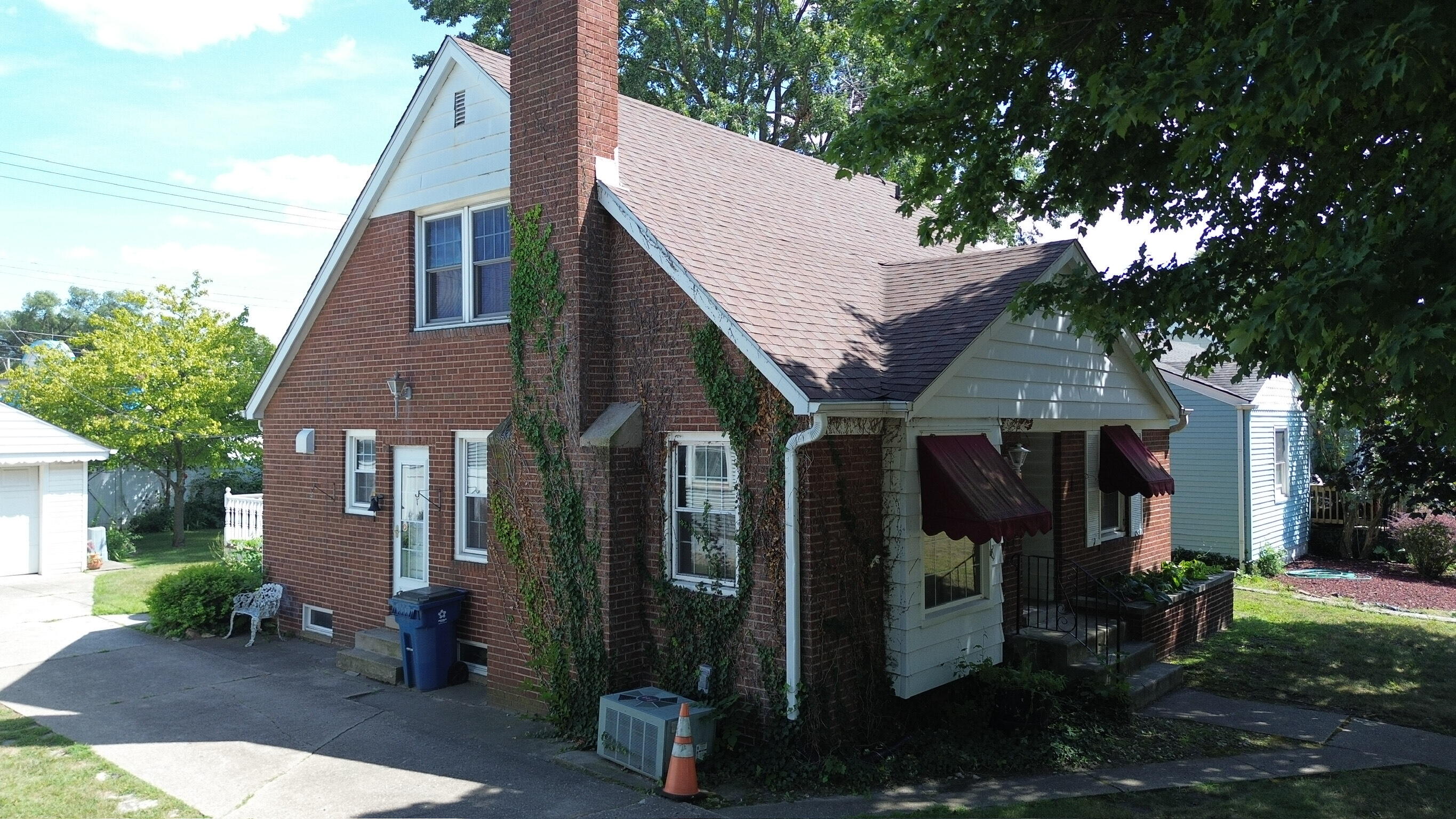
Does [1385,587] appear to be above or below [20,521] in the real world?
below

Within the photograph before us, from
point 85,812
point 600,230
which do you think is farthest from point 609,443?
point 85,812

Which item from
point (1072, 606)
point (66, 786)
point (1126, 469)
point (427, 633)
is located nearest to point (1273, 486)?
point (1126, 469)

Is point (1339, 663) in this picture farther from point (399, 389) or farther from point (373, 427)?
point (373, 427)

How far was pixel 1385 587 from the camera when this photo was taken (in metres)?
18.4

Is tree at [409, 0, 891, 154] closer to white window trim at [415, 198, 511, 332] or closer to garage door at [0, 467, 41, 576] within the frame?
white window trim at [415, 198, 511, 332]

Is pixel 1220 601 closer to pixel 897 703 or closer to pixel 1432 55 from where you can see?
pixel 897 703

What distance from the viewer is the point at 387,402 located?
1270 cm

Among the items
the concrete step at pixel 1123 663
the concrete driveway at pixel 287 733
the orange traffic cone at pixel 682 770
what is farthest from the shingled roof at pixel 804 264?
the concrete driveway at pixel 287 733

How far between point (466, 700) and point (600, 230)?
5416mm

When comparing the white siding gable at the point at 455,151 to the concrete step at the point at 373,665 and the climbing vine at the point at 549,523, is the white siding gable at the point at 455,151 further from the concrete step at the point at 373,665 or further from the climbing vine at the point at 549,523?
the concrete step at the point at 373,665

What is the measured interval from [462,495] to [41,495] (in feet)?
47.4

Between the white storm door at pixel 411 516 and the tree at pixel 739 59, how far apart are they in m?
14.2

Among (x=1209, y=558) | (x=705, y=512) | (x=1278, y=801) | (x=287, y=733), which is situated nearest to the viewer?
(x=1278, y=801)

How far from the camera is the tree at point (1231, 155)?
19.1 ft
